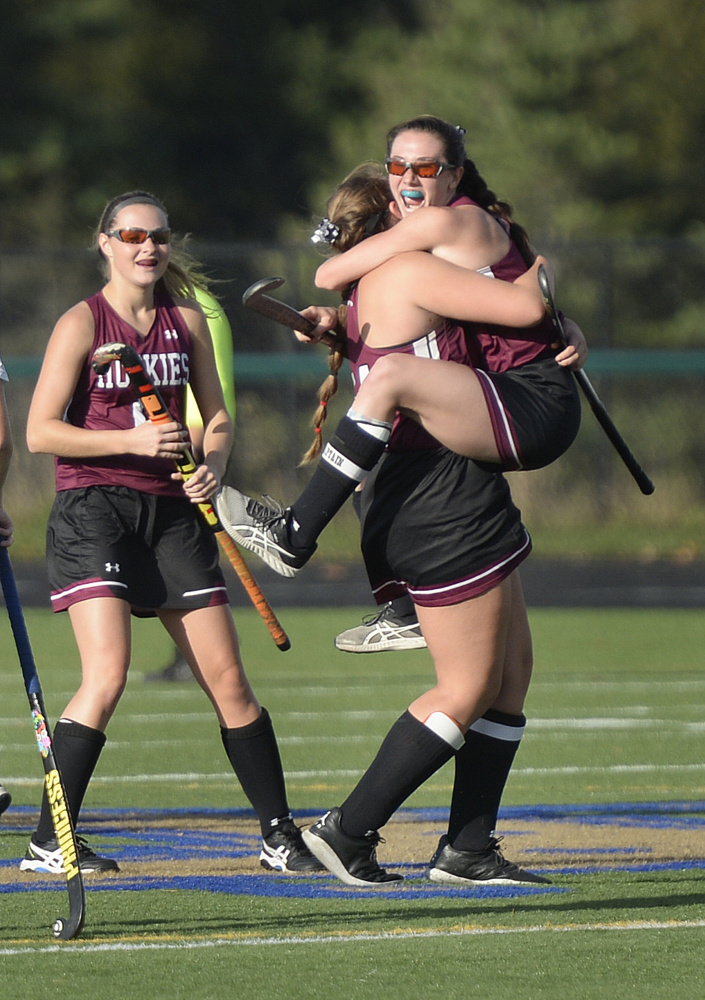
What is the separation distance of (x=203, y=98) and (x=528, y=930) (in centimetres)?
3199

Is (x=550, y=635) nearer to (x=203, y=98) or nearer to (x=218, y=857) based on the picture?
(x=218, y=857)

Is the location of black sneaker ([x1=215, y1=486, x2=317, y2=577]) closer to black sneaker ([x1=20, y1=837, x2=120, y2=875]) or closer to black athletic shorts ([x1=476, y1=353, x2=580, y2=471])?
black athletic shorts ([x1=476, y1=353, x2=580, y2=471])

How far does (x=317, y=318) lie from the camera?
5223 mm

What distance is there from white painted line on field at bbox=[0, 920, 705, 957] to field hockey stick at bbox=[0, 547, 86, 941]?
0.08m

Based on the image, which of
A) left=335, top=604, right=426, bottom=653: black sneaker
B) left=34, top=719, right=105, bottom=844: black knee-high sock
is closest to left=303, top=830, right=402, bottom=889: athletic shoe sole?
left=335, top=604, right=426, bottom=653: black sneaker

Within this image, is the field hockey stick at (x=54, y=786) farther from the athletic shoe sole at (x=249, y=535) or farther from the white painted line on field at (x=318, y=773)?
the white painted line on field at (x=318, y=773)

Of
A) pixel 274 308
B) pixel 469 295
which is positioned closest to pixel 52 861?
→ pixel 274 308

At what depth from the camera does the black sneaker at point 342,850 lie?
504 cm

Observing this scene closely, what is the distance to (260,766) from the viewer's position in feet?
19.3

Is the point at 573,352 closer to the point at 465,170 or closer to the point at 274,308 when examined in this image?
the point at 465,170

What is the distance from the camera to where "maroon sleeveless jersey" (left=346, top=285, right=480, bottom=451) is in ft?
16.2

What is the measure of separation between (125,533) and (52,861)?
104 cm

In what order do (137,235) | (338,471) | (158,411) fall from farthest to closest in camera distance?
(137,235) < (158,411) < (338,471)

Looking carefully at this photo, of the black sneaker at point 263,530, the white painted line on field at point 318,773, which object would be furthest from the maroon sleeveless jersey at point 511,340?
the white painted line on field at point 318,773
